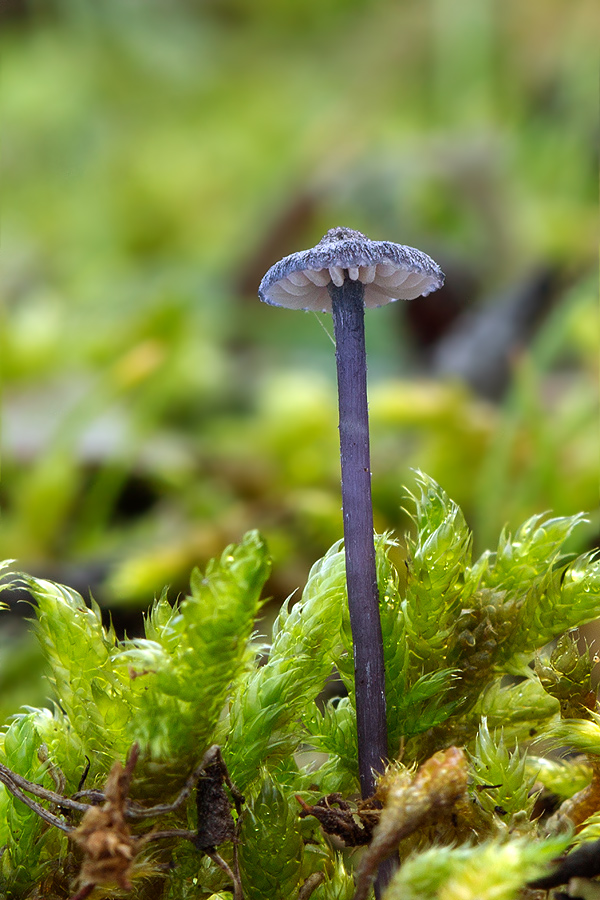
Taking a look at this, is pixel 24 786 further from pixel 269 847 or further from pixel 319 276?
pixel 319 276

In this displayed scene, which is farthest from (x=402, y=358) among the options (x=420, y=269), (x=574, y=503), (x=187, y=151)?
(x=187, y=151)

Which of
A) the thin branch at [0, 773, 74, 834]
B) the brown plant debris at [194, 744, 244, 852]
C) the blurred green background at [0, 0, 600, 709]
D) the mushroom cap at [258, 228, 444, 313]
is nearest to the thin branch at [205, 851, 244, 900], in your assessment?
the brown plant debris at [194, 744, 244, 852]

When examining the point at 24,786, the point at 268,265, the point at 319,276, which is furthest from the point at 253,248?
the point at 24,786

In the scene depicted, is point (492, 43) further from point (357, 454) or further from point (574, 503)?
point (357, 454)

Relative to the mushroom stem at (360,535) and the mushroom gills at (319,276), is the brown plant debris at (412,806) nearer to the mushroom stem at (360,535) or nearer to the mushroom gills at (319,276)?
the mushroom stem at (360,535)

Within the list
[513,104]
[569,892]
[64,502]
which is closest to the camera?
[569,892]

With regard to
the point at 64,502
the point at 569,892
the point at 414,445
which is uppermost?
the point at 414,445
